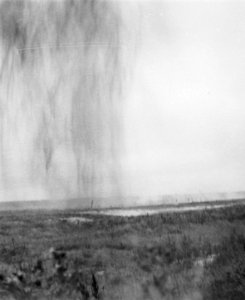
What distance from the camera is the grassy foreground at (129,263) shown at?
442 inches

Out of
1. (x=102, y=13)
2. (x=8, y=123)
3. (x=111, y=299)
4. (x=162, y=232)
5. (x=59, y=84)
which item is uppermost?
(x=102, y=13)

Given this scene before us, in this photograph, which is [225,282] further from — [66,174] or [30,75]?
[30,75]

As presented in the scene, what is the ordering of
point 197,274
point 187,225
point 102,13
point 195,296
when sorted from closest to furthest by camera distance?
point 195,296, point 197,274, point 102,13, point 187,225

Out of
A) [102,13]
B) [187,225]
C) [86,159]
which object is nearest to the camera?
[102,13]

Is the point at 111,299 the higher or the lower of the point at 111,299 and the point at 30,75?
the lower

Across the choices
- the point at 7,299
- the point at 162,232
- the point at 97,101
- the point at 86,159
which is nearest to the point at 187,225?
the point at 162,232

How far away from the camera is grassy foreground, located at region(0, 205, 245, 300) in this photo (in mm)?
11227

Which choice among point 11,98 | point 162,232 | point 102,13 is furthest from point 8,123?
point 162,232

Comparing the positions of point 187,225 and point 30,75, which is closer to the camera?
point 30,75

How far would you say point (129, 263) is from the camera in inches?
580

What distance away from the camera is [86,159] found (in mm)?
19547

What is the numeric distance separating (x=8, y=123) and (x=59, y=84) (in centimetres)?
283

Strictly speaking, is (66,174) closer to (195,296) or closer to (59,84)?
(59,84)

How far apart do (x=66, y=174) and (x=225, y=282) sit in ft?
34.5
